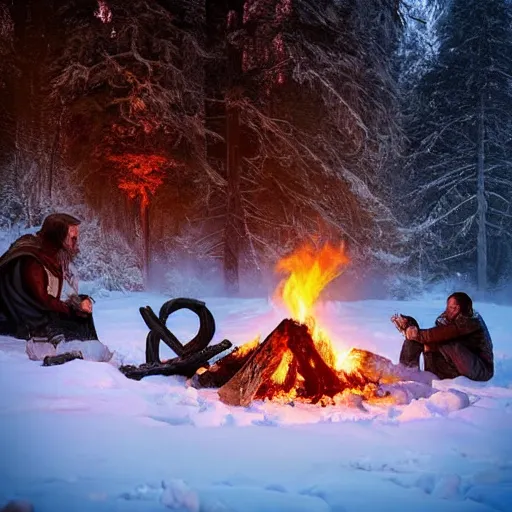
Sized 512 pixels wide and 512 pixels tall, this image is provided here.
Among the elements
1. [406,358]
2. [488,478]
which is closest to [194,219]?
[406,358]

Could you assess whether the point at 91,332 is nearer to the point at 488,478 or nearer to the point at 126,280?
the point at 488,478

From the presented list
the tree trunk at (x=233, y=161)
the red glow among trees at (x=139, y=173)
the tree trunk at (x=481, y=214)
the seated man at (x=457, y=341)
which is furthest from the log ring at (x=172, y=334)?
the tree trunk at (x=481, y=214)

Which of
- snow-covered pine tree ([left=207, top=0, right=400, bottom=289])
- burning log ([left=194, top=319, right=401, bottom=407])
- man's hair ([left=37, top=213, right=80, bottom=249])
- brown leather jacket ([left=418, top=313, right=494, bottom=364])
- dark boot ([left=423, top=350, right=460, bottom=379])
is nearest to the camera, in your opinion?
burning log ([left=194, top=319, right=401, bottom=407])

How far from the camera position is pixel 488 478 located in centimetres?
288

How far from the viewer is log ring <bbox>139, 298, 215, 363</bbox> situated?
5230 millimetres

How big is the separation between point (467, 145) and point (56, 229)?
428 inches

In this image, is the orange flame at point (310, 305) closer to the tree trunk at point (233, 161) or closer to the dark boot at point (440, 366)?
the dark boot at point (440, 366)

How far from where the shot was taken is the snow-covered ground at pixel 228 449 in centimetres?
264

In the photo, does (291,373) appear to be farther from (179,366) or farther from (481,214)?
(481,214)

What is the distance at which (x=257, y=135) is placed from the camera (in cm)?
1182

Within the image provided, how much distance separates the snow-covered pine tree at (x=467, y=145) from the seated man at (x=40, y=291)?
32.8ft

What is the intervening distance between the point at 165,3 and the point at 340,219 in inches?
218

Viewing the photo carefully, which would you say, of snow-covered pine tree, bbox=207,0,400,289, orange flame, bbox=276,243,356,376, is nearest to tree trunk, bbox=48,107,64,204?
snow-covered pine tree, bbox=207,0,400,289

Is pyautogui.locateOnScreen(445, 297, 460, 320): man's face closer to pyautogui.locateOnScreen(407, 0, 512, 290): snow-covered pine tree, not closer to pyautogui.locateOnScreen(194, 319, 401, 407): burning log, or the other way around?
pyautogui.locateOnScreen(194, 319, 401, 407): burning log
